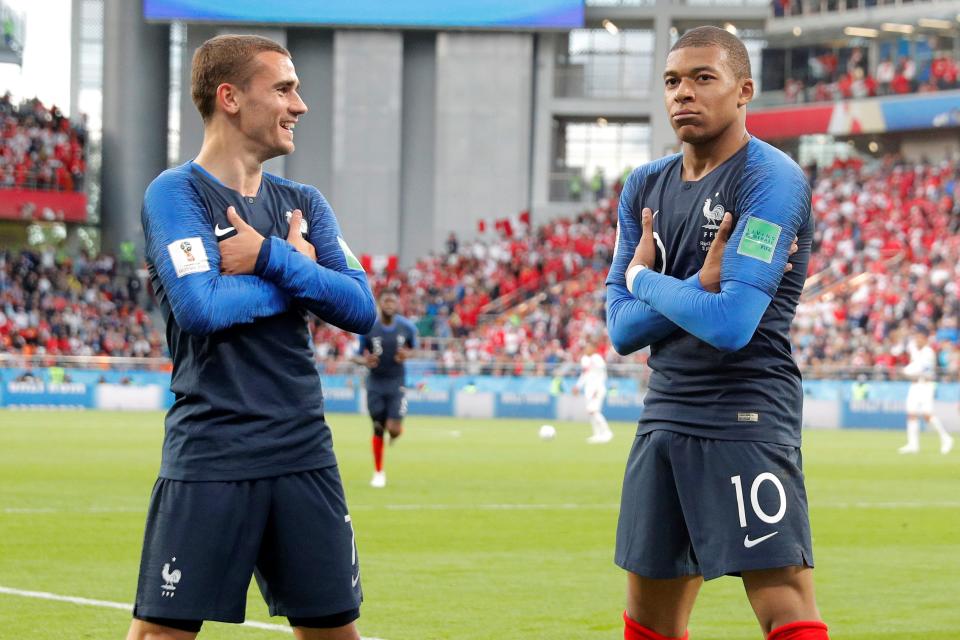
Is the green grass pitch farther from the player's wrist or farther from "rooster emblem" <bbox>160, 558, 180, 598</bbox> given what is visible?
"rooster emblem" <bbox>160, 558, 180, 598</bbox>

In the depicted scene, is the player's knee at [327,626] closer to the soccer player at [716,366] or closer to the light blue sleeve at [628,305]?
the soccer player at [716,366]

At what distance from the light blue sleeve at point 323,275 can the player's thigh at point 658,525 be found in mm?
1082

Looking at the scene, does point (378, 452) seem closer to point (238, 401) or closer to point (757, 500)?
point (757, 500)

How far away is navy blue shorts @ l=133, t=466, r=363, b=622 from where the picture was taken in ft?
14.6

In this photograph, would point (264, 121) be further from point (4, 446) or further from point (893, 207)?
point (893, 207)

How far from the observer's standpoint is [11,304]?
1821 inches

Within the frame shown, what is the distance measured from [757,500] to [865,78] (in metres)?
49.7

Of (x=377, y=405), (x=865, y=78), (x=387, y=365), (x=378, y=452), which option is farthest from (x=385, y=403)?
(x=865, y=78)

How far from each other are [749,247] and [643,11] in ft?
169

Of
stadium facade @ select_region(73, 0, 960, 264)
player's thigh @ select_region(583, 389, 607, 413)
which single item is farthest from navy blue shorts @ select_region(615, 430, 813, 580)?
stadium facade @ select_region(73, 0, 960, 264)

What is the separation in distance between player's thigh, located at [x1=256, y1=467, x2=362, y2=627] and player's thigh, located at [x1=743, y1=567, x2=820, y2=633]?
51.4 inches

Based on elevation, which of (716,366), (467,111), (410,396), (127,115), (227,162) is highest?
(467,111)

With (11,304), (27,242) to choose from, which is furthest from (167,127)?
(11,304)

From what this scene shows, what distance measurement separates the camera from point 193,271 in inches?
178
